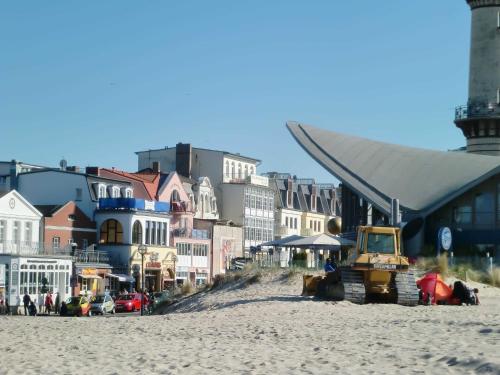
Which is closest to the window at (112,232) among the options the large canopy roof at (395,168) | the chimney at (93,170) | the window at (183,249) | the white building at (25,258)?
the chimney at (93,170)

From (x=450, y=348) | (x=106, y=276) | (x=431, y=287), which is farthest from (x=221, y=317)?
(x=106, y=276)

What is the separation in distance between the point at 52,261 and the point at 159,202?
42.8 ft

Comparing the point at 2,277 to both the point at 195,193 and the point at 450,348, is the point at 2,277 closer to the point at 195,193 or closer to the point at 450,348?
the point at 195,193

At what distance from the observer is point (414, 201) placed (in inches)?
1954

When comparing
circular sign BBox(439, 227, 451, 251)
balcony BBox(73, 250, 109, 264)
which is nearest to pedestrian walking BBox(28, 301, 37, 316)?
balcony BBox(73, 250, 109, 264)

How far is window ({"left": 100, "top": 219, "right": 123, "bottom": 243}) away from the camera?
205 ft

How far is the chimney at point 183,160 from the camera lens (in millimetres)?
82625

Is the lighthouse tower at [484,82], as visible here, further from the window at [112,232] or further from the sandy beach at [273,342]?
the sandy beach at [273,342]

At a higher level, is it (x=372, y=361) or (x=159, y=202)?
(x=159, y=202)

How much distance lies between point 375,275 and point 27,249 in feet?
99.8

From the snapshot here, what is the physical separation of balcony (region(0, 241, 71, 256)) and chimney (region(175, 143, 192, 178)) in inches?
1057

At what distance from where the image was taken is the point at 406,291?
27516 millimetres

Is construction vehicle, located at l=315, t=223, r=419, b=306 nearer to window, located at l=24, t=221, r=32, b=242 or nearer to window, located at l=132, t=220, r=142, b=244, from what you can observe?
window, located at l=24, t=221, r=32, b=242

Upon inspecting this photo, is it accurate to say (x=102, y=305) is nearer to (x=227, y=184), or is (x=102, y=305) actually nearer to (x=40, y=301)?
(x=40, y=301)
